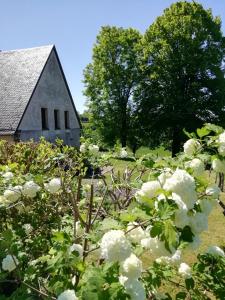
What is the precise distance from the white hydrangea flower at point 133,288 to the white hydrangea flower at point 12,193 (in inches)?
82.0

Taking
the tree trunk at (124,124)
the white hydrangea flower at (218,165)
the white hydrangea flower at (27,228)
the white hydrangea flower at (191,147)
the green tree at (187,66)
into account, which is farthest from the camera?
the tree trunk at (124,124)

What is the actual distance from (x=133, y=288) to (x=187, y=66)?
98.4ft

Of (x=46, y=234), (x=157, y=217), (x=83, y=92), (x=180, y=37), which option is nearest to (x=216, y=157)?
(x=157, y=217)

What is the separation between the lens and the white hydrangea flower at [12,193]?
3.98 metres

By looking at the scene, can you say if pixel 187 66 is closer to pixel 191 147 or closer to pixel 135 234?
pixel 191 147

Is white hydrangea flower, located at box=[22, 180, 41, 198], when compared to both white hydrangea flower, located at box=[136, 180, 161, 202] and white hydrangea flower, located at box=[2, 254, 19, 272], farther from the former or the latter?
white hydrangea flower, located at box=[136, 180, 161, 202]

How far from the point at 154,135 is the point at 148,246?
31.4 metres

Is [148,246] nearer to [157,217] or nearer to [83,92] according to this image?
[157,217]

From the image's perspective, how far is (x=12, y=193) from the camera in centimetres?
399

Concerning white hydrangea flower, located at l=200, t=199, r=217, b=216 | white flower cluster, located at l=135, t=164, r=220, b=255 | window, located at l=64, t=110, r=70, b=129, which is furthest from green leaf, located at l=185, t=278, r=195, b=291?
window, located at l=64, t=110, r=70, b=129

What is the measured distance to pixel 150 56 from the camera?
1277 inches

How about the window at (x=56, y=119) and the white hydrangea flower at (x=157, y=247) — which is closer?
the white hydrangea flower at (x=157, y=247)

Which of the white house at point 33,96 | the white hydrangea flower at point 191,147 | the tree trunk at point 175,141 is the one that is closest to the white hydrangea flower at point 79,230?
the white hydrangea flower at point 191,147

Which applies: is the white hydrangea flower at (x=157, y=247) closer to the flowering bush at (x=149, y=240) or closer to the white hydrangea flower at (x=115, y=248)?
the flowering bush at (x=149, y=240)
